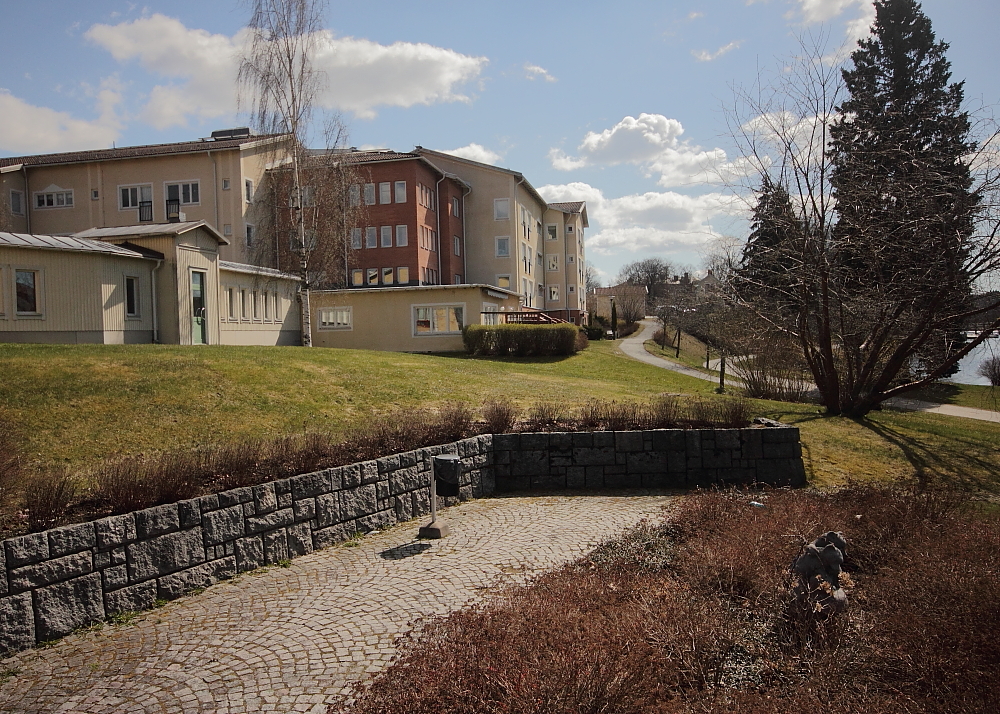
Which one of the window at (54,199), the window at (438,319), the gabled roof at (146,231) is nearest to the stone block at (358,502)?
the gabled roof at (146,231)

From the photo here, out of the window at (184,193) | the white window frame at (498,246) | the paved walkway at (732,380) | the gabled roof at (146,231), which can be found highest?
the window at (184,193)

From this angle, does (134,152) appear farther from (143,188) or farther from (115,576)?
(115,576)

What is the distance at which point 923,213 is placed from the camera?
609 inches

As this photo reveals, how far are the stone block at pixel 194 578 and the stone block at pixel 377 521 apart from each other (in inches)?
71.2

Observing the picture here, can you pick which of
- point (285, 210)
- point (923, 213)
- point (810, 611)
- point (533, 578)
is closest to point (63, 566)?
point (533, 578)

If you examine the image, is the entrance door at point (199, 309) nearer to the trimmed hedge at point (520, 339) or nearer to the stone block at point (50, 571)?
the trimmed hedge at point (520, 339)

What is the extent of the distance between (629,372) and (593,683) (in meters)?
27.5

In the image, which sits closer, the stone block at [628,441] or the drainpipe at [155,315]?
the stone block at [628,441]

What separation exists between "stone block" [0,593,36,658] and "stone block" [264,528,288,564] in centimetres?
221

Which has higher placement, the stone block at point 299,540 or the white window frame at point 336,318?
the white window frame at point 336,318

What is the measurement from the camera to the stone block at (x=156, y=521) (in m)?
5.91

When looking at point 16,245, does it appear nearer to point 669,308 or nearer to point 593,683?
point 593,683

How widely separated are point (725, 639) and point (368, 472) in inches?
188

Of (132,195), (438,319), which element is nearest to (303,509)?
(438,319)
